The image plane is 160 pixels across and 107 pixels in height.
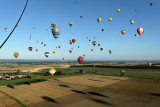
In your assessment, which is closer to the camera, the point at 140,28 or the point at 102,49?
the point at 140,28

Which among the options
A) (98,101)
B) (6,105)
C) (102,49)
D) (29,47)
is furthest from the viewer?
(102,49)

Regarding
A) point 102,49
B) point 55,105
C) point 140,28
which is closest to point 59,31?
point 140,28

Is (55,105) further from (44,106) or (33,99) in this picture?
(33,99)

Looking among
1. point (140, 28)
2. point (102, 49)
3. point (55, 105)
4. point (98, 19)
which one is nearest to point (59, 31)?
point (98, 19)

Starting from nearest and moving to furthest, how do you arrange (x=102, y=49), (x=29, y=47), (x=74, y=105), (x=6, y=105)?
(x=6, y=105), (x=74, y=105), (x=29, y=47), (x=102, y=49)

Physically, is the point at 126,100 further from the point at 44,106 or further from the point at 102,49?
the point at 102,49

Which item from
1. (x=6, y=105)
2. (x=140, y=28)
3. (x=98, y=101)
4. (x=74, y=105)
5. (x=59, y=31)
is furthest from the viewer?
(x=59, y=31)

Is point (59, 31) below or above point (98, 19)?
below

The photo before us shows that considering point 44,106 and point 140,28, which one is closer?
point 44,106

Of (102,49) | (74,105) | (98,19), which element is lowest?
(74,105)
